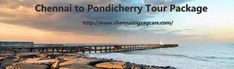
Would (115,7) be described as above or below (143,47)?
above

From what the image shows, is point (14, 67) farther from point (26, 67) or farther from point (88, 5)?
point (88, 5)

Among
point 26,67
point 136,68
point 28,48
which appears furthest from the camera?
point 28,48

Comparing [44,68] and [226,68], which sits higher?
[44,68]

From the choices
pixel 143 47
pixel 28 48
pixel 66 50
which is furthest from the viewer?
pixel 143 47

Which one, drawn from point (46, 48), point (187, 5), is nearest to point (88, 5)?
point (187, 5)

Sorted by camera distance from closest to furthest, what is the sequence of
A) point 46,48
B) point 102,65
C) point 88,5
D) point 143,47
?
point 102,65
point 88,5
point 46,48
point 143,47

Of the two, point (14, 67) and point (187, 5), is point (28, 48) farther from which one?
point (14, 67)

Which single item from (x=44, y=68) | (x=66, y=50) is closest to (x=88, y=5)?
(x=44, y=68)

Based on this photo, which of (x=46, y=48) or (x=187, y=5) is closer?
(x=187, y=5)

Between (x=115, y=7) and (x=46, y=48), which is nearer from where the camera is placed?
(x=115, y=7)
